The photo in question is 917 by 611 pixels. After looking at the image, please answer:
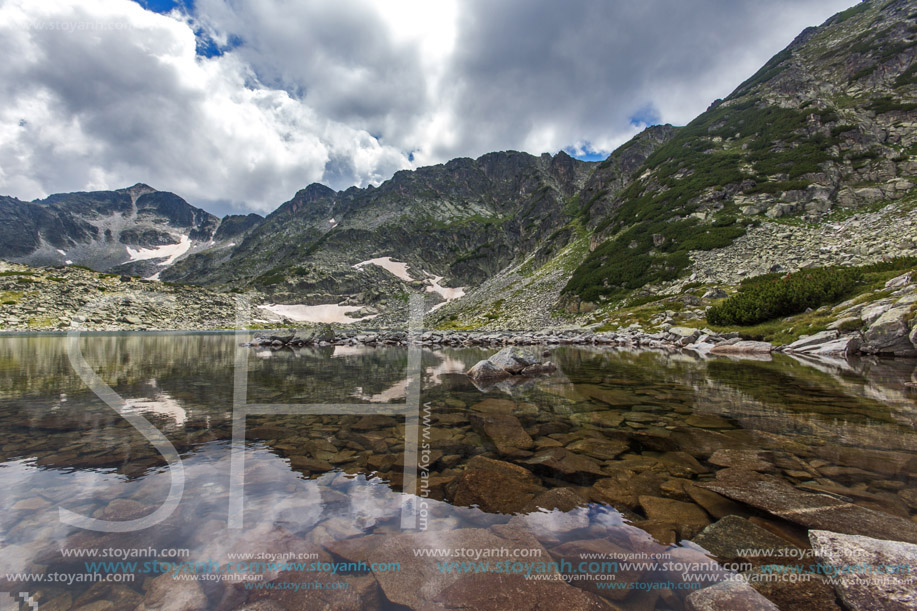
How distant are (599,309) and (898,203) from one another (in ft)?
119

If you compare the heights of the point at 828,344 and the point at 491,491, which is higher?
the point at 828,344

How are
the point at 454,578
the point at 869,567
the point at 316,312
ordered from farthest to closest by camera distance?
1. the point at 316,312
2. the point at 454,578
3. the point at 869,567

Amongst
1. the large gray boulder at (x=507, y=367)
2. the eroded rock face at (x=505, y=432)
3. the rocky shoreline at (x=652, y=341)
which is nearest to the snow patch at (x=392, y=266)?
the rocky shoreline at (x=652, y=341)

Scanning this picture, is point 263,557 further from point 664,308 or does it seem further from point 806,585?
point 664,308

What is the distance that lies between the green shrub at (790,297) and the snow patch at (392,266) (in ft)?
495

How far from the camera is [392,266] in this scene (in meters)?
183

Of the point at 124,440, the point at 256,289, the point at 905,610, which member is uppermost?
the point at 256,289

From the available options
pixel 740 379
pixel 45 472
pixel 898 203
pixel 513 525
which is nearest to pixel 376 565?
pixel 513 525

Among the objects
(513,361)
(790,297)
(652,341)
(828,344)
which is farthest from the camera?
(652,341)

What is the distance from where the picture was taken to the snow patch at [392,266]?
17650cm

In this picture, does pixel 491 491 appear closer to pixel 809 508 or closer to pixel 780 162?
pixel 809 508

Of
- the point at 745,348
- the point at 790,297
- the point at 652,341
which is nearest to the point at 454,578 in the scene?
the point at 745,348

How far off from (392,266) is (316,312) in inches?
1836

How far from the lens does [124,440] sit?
7500 mm
